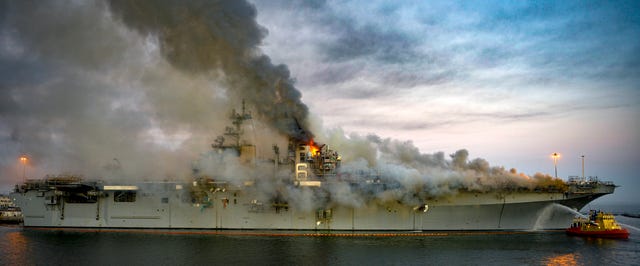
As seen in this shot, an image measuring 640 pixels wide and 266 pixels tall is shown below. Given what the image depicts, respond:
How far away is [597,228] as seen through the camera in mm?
33844

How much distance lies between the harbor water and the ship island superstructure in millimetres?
892

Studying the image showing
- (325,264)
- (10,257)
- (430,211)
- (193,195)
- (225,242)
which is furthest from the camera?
(193,195)

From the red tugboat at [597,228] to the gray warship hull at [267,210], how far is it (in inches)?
30.4

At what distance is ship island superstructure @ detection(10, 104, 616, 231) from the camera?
107ft

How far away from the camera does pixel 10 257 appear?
26.6 metres

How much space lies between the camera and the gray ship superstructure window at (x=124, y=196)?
1412 inches

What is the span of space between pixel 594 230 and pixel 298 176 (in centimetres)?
2098

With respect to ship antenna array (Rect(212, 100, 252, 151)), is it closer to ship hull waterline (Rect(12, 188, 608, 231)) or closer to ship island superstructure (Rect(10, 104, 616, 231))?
ship island superstructure (Rect(10, 104, 616, 231))

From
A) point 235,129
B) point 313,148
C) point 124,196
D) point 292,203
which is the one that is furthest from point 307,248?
point 124,196

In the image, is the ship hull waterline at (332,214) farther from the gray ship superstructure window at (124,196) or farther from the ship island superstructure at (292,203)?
the gray ship superstructure window at (124,196)

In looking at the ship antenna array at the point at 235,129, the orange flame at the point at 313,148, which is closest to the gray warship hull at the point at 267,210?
the orange flame at the point at 313,148

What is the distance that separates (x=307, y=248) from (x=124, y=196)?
627 inches

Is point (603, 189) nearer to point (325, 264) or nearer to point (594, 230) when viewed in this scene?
point (594, 230)

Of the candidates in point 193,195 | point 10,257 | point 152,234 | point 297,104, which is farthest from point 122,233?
point 297,104
